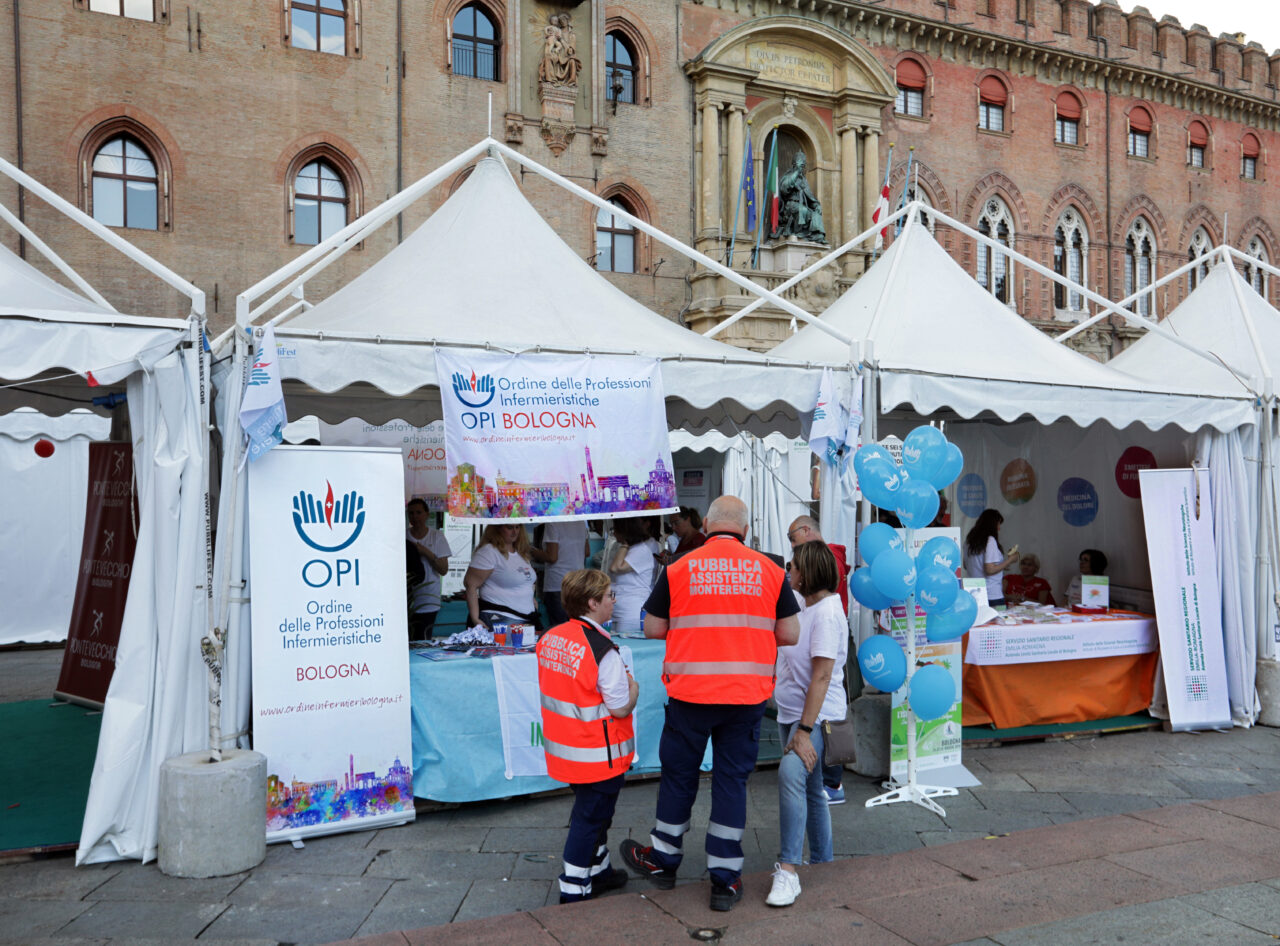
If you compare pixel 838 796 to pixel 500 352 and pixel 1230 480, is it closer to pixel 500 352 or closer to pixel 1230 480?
pixel 500 352

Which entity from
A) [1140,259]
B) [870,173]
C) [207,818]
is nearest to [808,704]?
[207,818]

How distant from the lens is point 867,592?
650cm

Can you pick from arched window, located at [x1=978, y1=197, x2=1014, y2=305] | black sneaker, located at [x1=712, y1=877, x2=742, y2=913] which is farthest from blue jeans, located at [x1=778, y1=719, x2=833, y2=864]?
arched window, located at [x1=978, y1=197, x2=1014, y2=305]

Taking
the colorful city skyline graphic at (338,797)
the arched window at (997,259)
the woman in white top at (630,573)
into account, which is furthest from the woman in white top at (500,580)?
the arched window at (997,259)

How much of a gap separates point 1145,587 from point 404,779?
7.12 metres

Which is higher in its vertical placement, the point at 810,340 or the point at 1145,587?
the point at 810,340

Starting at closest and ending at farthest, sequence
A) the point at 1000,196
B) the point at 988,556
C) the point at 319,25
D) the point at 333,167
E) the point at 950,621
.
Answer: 1. the point at 950,621
2. the point at 988,556
3. the point at 319,25
4. the point at 333,167
5. the point at 1000,196

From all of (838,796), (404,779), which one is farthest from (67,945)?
(838,796)

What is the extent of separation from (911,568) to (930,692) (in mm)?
787

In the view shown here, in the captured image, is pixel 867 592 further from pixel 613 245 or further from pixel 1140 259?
pixel 1140 259

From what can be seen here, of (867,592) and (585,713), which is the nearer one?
(585,713)

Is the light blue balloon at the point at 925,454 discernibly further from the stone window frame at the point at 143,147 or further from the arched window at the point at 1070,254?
the arched window at the point at 1070,254

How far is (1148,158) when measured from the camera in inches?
1120

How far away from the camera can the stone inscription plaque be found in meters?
23.1
